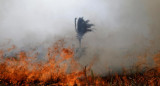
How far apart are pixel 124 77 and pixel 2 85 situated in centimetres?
5230

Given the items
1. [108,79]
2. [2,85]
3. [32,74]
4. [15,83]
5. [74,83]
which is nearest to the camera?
[2,85]

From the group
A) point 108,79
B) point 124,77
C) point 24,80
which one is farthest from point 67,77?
point 124,77

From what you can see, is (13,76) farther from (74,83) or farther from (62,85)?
(74,83)

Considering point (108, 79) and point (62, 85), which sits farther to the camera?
point (108, 79)

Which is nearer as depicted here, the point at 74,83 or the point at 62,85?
the point at 62,85

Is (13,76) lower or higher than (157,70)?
higher

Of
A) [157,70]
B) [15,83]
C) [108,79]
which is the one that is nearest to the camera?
[15,83]

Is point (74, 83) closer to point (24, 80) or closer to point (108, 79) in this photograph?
point (24, 80)

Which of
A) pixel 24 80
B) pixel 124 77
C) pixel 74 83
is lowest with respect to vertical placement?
pixel 124 77

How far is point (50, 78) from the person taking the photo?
31.3m

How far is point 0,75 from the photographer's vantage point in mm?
27375

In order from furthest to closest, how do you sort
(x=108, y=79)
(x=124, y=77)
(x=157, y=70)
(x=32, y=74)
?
1. (x=124, y=77)
2. (x=108, y=79)
3. (x=157, y=70)
4. (x=32, y=74)

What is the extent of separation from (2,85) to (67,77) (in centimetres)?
1387

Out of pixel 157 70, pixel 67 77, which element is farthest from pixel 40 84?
pixel 157 70
